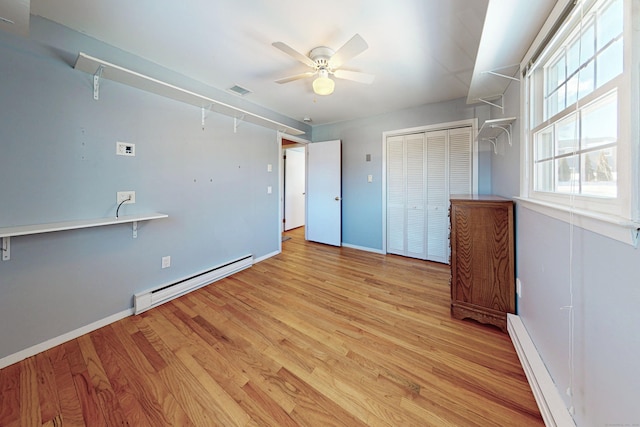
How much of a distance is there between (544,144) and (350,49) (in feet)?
5.03

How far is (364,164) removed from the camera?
3945 mm

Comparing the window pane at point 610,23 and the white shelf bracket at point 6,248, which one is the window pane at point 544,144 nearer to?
the window pane at point 610,23

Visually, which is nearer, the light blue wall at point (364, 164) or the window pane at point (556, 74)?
the window pane at point (556, 74)

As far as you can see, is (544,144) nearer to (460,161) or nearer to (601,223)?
(601,223)

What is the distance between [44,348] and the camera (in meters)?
1.60

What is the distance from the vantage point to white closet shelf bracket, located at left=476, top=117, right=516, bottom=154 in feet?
6.13

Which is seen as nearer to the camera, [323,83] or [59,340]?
[59,340]

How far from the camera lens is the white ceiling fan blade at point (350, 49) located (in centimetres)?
158

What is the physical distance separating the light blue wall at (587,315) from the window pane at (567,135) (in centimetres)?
38

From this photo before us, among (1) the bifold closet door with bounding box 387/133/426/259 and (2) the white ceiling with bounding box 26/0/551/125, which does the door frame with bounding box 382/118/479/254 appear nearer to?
(1) the bifold closet door with bounding box 387/133/426/259

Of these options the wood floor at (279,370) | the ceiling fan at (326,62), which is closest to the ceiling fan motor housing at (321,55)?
the ceiling fan at (326,62)

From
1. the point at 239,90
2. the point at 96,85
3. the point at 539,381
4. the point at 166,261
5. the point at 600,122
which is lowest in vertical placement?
the point at 539,381

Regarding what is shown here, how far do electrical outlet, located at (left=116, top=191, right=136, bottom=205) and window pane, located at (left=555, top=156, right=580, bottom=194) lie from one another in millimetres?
3155

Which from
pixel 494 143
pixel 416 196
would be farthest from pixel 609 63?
pixel 416 196
